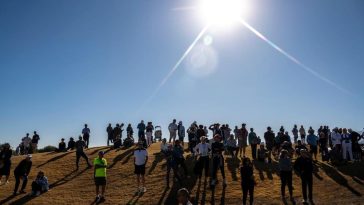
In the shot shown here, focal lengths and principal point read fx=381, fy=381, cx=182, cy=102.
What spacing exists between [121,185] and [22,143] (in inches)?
691

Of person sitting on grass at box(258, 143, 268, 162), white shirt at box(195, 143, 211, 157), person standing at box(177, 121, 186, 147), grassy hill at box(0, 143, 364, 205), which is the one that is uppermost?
person standing at box(177, 121, 186, 147)

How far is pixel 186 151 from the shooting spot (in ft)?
92.7

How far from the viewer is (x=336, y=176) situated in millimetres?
21094

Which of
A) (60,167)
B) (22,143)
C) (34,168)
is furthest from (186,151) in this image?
(22,143)

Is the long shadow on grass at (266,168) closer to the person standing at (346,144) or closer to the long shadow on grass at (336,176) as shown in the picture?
the long shadow on grass at (336,176)

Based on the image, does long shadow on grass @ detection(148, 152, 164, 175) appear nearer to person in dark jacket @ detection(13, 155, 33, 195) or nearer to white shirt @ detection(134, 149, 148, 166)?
white shirt @ detection(134, 149, 148, 166)

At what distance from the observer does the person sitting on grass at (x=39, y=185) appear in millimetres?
19953

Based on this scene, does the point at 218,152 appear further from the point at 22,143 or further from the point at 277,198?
the point at 22,143

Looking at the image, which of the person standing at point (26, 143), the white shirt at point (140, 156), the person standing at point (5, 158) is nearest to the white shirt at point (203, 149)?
the white shirt at point (140, 156)

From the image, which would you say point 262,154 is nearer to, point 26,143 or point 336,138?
point 336,138

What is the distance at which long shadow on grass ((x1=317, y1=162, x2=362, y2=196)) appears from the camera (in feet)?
60.8

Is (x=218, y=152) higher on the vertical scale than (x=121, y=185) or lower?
higher

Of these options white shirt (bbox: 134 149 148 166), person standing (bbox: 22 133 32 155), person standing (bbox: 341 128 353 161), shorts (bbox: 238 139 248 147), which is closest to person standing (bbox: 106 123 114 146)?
person standing (bbox: 22 133 32 155)

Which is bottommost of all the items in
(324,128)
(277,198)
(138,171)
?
(277,198)
